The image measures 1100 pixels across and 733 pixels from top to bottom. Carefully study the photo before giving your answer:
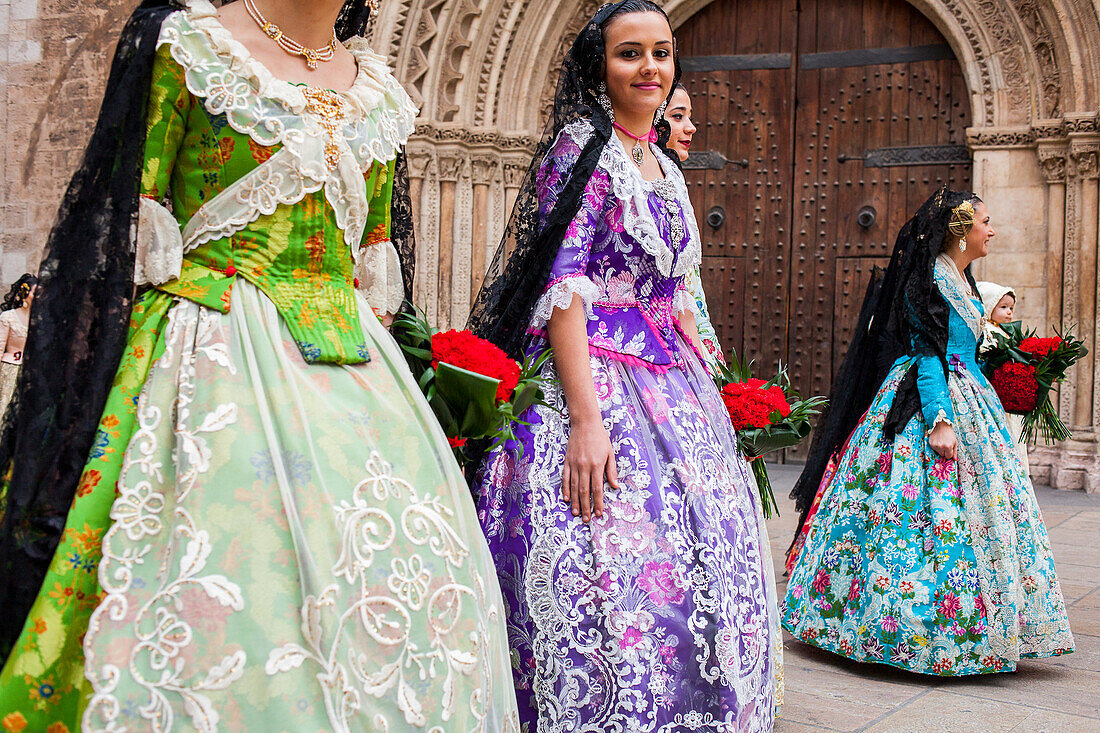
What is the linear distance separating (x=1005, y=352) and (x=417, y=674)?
144 inches

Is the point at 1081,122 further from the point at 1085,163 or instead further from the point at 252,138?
the point at 252,138

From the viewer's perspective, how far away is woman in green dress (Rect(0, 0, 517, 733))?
1.58 m

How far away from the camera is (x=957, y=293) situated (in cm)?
413

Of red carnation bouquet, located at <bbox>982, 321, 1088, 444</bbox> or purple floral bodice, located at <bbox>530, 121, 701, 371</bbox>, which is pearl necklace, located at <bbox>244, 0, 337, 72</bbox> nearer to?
purple floral bodice, located at <bbox>530, 121, 701, 371</bbox>

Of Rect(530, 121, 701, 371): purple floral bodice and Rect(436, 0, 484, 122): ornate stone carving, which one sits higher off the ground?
Rect(436, 0, 484, 122): ornate stone carving

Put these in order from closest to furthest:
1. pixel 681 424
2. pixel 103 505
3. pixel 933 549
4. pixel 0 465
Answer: pixel 103 505 → pixel 0 465 → pixel 681 424 → pixel 933 549

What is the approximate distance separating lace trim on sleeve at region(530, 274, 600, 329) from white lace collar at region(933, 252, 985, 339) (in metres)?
2.14

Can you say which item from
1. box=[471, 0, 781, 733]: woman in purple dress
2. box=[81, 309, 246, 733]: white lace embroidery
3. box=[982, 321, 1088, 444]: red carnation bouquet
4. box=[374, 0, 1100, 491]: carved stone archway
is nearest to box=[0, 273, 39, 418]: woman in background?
box=[374, 0, 1100, 491]: carved stone archway

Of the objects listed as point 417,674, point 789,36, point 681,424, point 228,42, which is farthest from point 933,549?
point 789,36

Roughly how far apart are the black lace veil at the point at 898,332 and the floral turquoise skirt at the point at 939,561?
6.5 inches

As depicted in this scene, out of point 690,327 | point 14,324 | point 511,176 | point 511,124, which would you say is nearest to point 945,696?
point 690,327

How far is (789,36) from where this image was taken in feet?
31.2

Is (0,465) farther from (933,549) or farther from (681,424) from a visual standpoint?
(933,549)

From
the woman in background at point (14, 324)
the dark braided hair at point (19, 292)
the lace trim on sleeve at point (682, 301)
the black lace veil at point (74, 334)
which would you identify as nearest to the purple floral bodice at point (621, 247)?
the lace trim on sleeve at point (682, 301)
